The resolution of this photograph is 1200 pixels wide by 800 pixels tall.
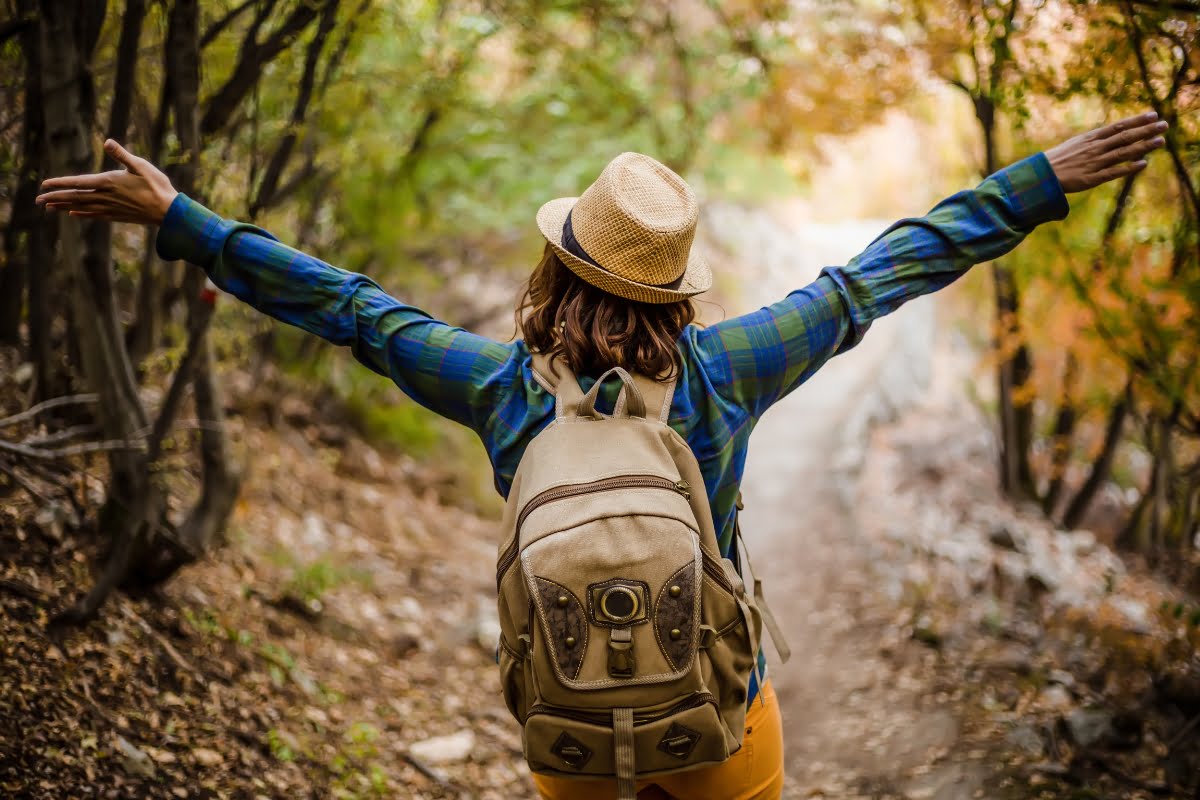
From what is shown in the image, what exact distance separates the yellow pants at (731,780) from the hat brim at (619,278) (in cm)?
90

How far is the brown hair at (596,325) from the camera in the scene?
5.49ft

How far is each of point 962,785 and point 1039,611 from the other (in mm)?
2346

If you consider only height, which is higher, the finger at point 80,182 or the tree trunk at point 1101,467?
the finger at point 80,182

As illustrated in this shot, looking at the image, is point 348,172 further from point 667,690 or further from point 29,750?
point 667,690

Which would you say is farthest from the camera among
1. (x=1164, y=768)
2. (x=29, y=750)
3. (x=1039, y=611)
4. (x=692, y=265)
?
(x=1039, y=611)

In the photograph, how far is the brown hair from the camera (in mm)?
1672

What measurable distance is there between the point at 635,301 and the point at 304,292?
0.67m

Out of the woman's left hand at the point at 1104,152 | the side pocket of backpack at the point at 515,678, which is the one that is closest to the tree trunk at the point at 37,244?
the side pocket of backpack at the point at 515,678

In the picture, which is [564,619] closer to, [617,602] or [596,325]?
[617,602]

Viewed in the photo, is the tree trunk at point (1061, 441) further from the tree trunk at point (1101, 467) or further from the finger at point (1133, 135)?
the finger at point (1133, 135)

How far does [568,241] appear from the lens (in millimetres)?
1766

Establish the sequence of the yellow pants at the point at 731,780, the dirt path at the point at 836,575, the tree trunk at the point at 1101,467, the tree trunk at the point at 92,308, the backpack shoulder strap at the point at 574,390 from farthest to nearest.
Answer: the tree trunk at the point at 1101,467, the dirt path at the point at 836,575, the tree trunk at the point at 92,308, the yellow pants at the point at 731,780, the backpack shoulder strap at the point at 574,390

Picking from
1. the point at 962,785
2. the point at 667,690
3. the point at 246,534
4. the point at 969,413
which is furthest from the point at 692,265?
the point at 969,413

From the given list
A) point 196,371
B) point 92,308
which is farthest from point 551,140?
point 92,308
